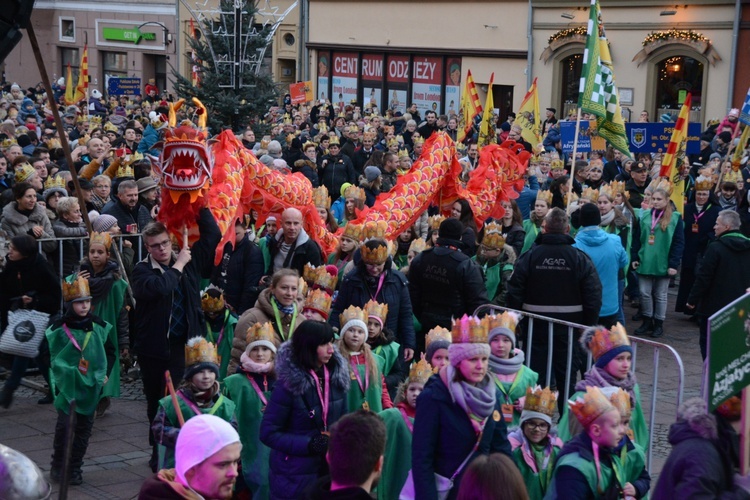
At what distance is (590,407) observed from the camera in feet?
18.4

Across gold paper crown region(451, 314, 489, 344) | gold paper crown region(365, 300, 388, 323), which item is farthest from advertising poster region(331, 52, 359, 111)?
gold paper crown region(451, 314, 489, 344)

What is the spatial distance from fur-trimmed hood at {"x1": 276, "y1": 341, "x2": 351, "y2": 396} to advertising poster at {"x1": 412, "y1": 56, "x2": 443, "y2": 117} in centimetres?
2807

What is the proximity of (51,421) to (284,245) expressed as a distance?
7.82 ft

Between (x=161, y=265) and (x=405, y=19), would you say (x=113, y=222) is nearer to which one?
(x=161, y=265)

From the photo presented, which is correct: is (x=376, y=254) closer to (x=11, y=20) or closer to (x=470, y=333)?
(x=470, y=333)

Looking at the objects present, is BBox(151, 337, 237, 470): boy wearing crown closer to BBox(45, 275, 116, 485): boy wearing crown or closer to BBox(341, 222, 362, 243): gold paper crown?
BBox(45, 275, 116, 485): boy wearing crown

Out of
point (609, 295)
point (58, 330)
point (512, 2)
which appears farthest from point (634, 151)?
point (512, 2)

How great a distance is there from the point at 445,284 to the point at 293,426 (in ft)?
9.92

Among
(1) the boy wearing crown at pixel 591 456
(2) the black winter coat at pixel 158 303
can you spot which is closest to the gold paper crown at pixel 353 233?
(2) the black winter coat at pixel 158 303

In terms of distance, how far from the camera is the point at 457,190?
43.1ft

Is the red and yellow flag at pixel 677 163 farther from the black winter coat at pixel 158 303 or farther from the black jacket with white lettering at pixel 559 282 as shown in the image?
the black winter coat at pixel 158 303

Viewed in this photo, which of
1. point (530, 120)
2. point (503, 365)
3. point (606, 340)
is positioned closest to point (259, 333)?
point (503, 365)

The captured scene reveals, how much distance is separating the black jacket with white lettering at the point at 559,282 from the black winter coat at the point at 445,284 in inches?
14.1

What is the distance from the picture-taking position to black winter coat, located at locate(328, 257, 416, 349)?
8.45m
